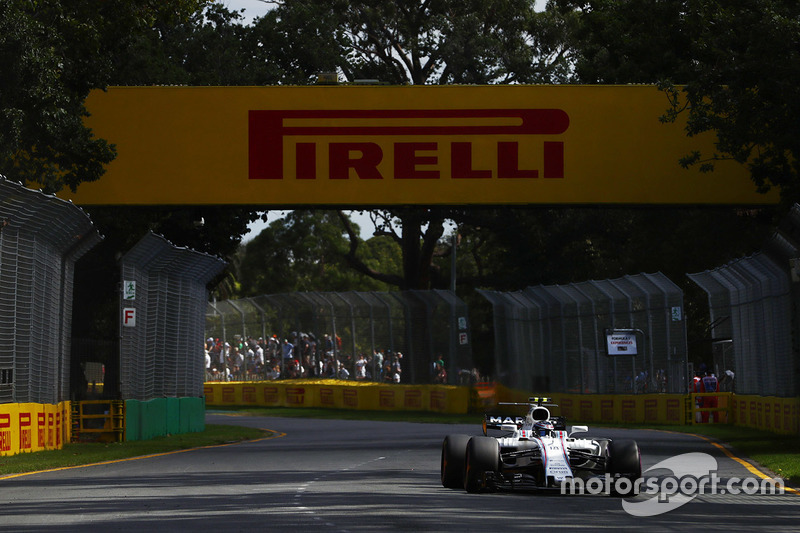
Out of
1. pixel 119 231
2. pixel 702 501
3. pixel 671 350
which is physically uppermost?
pixel 119 231

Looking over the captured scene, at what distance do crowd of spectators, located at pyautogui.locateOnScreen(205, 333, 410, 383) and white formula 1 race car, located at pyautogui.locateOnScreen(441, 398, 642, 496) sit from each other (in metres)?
27.3

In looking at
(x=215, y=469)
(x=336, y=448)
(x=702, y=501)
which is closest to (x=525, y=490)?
(x=702, y=501)

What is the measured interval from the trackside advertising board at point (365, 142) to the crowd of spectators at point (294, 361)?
15017 mm

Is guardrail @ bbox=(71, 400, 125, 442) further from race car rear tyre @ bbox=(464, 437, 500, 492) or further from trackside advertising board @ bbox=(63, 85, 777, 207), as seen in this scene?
race car rear tyre @ bbox=(464, 437, 500, 492)

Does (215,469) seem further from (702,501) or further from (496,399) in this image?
(496,399)

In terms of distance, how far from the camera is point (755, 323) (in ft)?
89.8

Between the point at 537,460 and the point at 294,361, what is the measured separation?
31.9 metres

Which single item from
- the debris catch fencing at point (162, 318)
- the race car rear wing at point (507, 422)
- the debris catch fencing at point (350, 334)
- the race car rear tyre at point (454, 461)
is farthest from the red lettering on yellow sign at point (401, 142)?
the race car rear tyre at point (454, 461)

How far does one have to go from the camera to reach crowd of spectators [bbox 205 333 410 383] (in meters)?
41.5

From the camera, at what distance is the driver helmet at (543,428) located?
1388 cm

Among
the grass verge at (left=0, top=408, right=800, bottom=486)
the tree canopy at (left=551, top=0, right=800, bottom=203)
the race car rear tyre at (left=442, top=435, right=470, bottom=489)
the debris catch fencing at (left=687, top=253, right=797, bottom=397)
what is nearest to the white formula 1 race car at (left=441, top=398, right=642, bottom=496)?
the race car rear tyre at (left=442, top=435, right=470, bottom=489)

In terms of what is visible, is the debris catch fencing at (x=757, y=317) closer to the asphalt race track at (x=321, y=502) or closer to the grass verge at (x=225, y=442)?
the grass verge at (x=225, y=442)

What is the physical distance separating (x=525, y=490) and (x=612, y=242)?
33.4 metres

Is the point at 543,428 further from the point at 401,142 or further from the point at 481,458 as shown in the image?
the point at 401,142
